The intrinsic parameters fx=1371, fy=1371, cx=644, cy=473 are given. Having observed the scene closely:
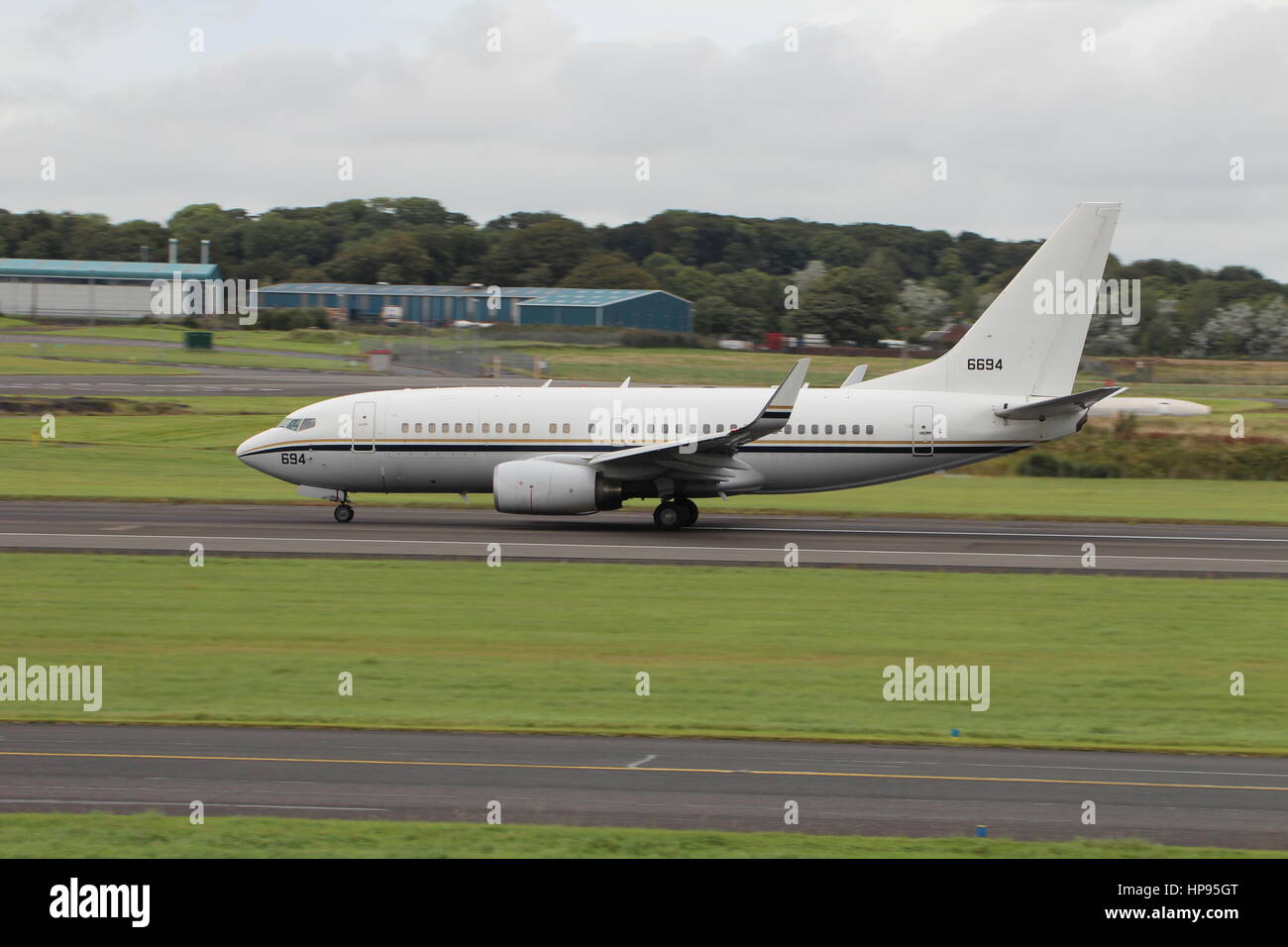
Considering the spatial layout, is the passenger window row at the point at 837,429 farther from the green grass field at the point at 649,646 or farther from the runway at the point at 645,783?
the runway at the point at 645,783

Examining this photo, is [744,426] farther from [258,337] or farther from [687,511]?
[258,337]

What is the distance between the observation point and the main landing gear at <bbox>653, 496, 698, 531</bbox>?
34.8 metres

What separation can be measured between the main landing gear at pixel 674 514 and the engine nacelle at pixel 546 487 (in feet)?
7.10

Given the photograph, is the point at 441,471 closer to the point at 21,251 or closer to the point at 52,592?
the point at 52,592

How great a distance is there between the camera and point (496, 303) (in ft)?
356

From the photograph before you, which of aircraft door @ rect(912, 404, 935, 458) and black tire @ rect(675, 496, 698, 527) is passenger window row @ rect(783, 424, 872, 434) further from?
black tire @ rect(675, 496, 698, 527)

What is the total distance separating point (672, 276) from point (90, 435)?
8288 centimetres

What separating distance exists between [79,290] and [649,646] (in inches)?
4392

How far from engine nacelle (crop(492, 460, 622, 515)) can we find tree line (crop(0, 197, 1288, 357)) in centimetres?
5699

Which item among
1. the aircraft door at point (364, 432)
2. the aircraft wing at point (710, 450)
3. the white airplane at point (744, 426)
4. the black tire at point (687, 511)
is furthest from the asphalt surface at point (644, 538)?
the aircraft door at point (364, 432)

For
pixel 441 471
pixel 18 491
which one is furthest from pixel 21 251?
pixel 441 471
